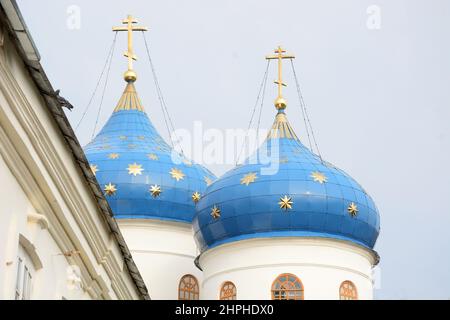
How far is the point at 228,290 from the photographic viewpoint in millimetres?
22281

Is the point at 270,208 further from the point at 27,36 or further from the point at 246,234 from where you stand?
the point at 27,36

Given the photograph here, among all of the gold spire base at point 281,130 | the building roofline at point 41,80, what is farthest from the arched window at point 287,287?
the building roofline at point 41,80

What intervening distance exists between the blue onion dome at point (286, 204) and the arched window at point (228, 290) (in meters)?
0.78

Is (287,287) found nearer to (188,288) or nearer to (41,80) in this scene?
(188,288)

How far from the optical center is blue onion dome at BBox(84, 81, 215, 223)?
25406 millimetres

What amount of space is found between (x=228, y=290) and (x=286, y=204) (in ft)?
5.97

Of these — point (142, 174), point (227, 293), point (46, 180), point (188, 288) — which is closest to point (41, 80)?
point (46, 180)

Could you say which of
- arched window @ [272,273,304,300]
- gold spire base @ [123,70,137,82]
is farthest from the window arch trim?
gold spire base @ [123,70,137,82]

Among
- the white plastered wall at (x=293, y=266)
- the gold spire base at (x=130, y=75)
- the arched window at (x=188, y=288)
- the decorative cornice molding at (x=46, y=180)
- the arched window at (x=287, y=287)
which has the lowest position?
the decorative cornice molding at (x=46, y=180)

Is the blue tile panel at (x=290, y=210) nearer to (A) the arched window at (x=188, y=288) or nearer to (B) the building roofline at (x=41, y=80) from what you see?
(A) the arched window at (x=188, y=288)

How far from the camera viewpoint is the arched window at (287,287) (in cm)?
→ 2184

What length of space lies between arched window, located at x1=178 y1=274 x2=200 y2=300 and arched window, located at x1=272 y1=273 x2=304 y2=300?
317 cm

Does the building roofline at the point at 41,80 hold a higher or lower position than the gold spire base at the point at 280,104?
lower
